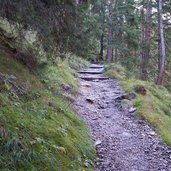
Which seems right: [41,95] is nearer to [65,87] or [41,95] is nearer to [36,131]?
[36,131]

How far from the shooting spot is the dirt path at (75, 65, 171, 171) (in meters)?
6.13

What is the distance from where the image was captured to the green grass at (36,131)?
14.1ft

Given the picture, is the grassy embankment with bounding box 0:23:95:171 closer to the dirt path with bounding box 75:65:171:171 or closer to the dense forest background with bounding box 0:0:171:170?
the dense forest background with bounding box 0:0:171:170

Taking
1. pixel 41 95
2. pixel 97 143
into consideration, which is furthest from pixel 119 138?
pixel 41 95

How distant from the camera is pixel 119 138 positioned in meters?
7.48

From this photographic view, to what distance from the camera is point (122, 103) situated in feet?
34.0

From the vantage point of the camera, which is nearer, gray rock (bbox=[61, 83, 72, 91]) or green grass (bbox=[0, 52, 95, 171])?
green grass (bbox=[0, 52, 95, 171])

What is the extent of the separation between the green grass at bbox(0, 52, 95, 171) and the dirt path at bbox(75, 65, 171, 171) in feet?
1.35

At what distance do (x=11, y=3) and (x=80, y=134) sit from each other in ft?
10.3

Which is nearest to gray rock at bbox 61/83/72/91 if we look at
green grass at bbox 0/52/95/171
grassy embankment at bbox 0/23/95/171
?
grassy embankment at bbox 0/23/95/171

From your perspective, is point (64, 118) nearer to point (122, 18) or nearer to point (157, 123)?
point (157, 123)

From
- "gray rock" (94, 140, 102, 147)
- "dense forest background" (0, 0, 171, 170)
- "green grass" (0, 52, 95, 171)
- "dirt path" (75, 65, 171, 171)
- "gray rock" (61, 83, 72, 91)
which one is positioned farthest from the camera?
"gray rock" (61, 83, 72, 91)

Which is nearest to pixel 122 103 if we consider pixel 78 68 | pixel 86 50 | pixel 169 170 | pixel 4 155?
pixel 86 50

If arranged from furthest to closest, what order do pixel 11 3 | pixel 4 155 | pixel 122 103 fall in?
pixel 122 103 < pixel 11 3 < pixel 4 155
